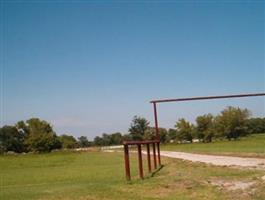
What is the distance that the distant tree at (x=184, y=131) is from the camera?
109144mm

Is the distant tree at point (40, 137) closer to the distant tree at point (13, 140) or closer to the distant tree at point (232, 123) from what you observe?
the distant tree at point (13, 140)

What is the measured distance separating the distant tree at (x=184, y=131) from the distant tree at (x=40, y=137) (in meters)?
30.8

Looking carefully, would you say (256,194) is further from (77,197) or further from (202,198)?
(77,197)

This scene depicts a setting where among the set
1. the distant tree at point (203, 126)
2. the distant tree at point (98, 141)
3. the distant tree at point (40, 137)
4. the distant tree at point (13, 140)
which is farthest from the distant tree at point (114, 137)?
the distant tree at point (203, 126)

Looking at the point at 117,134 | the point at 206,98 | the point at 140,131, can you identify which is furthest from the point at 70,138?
the point at 206,98

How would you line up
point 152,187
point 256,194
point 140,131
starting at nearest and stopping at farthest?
point 256,194 < point 152,187 < point 140,131

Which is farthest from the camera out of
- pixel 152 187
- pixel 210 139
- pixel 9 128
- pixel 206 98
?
pixel 9 128

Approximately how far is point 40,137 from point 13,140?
29.1 m

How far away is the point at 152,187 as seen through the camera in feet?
34.1

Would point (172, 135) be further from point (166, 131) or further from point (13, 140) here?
point (13, 140)

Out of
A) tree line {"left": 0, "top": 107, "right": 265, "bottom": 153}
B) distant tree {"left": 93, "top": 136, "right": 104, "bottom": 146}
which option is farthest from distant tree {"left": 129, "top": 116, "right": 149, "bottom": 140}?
distant tree {"left": 93, "top": 136, "right": 104, "bottom": 146}

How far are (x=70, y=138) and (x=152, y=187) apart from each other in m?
151

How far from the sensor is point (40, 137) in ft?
354

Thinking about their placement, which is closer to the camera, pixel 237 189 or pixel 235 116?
pixel 237 189
